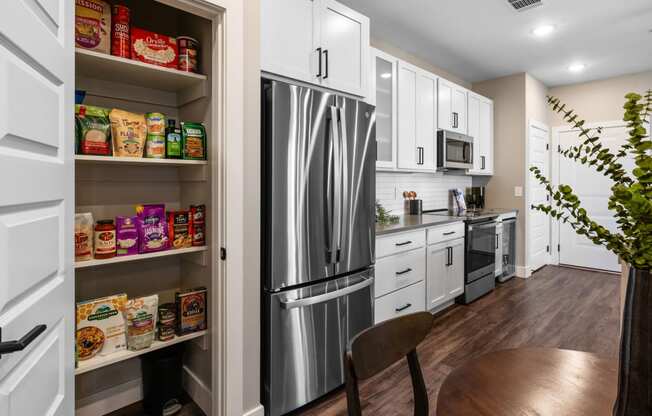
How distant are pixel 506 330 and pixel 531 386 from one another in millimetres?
2439

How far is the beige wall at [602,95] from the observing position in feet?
15.5

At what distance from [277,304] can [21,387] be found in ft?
3.55

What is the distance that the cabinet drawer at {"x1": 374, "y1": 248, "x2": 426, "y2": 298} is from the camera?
261 centimetres

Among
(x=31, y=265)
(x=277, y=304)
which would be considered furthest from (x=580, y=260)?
(x=31, y=265)

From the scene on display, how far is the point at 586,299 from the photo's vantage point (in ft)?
12.8

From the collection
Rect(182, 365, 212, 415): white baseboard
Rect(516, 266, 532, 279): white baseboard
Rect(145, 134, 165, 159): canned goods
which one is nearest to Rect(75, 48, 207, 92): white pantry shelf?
Rect(145, 134, 165, 159): canned goods

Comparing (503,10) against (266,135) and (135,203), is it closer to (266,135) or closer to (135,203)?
(266,135)

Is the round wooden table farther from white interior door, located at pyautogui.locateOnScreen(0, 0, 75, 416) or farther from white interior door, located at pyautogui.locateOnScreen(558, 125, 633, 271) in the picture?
white interior door, located at pyautogui.locateOnScreen(558, 125, 633, 271)

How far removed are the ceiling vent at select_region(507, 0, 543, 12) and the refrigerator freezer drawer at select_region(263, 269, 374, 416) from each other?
Answer: 104 inches

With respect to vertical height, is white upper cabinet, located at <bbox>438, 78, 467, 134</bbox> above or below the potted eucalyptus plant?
above

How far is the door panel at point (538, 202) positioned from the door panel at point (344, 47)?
3407 mm

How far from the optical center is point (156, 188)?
2.09 meters

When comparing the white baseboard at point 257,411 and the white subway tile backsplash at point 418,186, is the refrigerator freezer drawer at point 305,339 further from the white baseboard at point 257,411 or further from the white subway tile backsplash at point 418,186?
the white subway tile backsplash at point 418,186

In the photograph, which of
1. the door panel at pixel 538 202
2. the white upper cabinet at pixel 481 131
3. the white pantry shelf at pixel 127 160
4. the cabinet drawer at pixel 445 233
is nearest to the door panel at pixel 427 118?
the cabinet drawer at pixel 445 233
